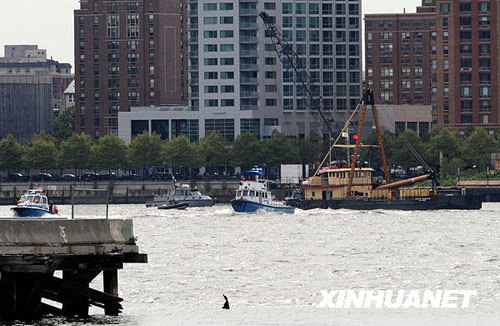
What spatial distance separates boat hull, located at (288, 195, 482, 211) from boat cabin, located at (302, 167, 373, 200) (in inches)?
64.9

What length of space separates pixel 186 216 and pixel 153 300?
3862 inches

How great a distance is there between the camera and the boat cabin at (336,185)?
16400 cm

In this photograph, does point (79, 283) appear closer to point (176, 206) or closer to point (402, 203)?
point (402, 203)

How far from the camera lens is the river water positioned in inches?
1977

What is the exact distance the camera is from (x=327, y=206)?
16175 cm

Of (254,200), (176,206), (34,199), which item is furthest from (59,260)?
(176,206)

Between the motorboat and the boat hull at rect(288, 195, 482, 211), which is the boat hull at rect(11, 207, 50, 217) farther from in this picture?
the motorboat

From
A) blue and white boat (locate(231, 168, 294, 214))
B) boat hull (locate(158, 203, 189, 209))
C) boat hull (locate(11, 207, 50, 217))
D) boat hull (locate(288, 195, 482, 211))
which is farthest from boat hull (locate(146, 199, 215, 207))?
boat hull (locate(11, 207, 50, 217))

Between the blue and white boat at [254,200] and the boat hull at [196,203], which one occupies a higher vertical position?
the blue and white boat at [254,200]

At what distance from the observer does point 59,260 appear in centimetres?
4481

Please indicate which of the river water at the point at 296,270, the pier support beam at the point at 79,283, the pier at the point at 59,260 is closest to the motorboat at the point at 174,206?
the river water at the point at 296,270

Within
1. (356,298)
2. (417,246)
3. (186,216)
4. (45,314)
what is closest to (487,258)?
(417,246)

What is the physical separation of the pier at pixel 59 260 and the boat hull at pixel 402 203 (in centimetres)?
11428

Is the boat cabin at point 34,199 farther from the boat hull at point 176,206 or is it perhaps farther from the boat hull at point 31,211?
the boat hull at point 176,206
